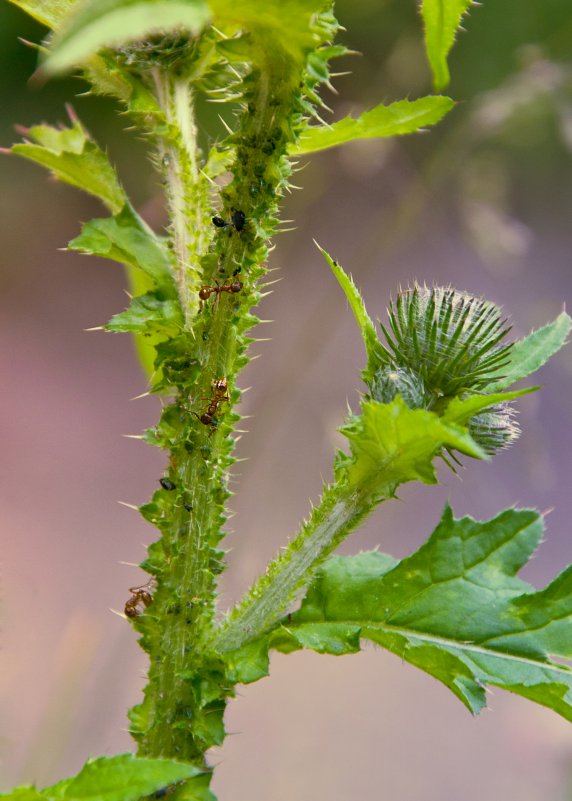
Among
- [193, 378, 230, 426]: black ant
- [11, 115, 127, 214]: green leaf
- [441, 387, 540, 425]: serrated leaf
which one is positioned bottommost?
[193, 378, 230, 426]: black ant

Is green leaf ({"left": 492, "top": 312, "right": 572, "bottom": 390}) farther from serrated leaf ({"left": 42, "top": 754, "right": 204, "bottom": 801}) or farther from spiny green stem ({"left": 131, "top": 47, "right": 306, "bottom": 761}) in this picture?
serrated leaf ({"left": 42, "top": 754, "right": 204, "bottom": 801})

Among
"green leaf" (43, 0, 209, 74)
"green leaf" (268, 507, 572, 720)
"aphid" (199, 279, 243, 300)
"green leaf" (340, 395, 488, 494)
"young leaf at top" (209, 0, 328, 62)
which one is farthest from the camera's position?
"green leaf" (268, 507, 572, 720)

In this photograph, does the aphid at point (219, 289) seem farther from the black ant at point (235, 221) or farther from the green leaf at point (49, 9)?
the green leaf at point (49, 9)

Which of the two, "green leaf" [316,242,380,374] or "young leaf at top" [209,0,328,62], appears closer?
"young leaf at top" [209,0,328,62]

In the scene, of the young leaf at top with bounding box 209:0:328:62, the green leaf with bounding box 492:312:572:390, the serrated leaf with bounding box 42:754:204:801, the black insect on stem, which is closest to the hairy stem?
the black insect on stem

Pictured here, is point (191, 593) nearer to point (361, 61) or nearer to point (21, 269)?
point (361, 61)

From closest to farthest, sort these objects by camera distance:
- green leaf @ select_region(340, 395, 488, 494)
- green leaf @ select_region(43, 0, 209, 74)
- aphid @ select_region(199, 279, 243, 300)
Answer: green leaf @ select_region(43, 0, 209, 74), green leaf @ select_region(340, 395, 488, 494), aphid @ select_region(199, 279, 243, 300)

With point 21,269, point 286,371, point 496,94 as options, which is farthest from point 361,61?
point 21,269
